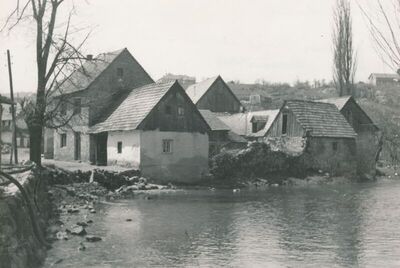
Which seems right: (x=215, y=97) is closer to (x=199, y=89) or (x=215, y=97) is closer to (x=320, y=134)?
(x=199, y=89)

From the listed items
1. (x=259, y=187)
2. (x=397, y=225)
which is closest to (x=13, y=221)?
(x=397, y=225)

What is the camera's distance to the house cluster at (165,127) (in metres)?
33.6

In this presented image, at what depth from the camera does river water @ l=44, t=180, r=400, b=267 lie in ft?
42.4

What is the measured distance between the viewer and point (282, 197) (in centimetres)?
2848

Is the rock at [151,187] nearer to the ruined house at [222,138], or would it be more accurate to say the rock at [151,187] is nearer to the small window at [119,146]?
the small window at [119,146]

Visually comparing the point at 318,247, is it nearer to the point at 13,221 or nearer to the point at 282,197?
the point at 13,221

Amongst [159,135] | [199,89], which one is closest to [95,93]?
[159,135]

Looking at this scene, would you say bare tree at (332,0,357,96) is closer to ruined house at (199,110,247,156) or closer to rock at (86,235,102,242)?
ruined house at (199,110,247,156)

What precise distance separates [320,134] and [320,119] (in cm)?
214

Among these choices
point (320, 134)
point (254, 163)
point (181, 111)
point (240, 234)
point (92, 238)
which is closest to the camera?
point (92, 238)

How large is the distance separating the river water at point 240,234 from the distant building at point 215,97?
32.0 m

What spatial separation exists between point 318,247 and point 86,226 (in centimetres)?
780

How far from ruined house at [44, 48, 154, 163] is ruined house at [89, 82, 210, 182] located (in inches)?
75.5

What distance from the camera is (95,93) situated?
38.6 metres
